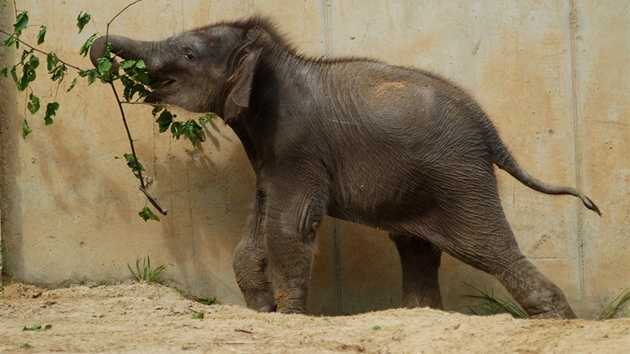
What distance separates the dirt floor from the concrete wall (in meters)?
1.21

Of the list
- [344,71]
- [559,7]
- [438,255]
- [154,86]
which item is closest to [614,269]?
[438,255]

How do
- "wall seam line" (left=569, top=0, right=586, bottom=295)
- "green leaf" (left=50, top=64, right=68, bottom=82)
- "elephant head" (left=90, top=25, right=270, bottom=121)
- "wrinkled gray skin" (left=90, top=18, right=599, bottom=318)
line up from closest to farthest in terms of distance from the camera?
1. "wrinkled gray skin" (left=90, top=18, right=599, bottom=318)
2. "green leaf" (left=50, top=64, right=68, bottom=82)
3. "elephant head" (left=90, top=25, right=270, bottom=121)
4. "wall seam line" (left=569, top=0, right=586, bottom=295)

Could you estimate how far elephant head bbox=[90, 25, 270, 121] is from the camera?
7.20m

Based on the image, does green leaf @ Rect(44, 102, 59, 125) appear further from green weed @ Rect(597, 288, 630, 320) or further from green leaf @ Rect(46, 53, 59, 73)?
green weed @ Rect(597, 288, 630, 320)

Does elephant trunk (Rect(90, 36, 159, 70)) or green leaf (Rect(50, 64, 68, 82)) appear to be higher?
elephant trunk (Rect(90, 36, 159, 70))

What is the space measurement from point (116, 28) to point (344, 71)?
1.71 meters

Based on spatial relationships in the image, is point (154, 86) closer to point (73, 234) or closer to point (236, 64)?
point (236, 64)

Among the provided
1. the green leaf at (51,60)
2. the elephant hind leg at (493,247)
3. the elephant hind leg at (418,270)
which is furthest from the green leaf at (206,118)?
the elephant hind leg at (493,247)

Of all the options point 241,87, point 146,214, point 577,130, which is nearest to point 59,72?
point 146,214

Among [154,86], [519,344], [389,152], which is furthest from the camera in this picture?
[154,86]

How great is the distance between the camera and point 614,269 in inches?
303

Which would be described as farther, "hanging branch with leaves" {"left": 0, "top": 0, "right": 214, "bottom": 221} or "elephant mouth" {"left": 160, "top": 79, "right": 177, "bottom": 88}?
"elephant mouth" {"left": 160, "top": 79, "right": 177, "bottom": 88}

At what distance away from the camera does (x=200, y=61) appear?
7.25 metres

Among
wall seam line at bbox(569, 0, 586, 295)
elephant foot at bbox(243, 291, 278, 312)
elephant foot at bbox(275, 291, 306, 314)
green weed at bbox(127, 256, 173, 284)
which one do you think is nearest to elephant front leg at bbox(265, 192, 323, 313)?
elephant foot at bbox(275, 291, 306, 314)
